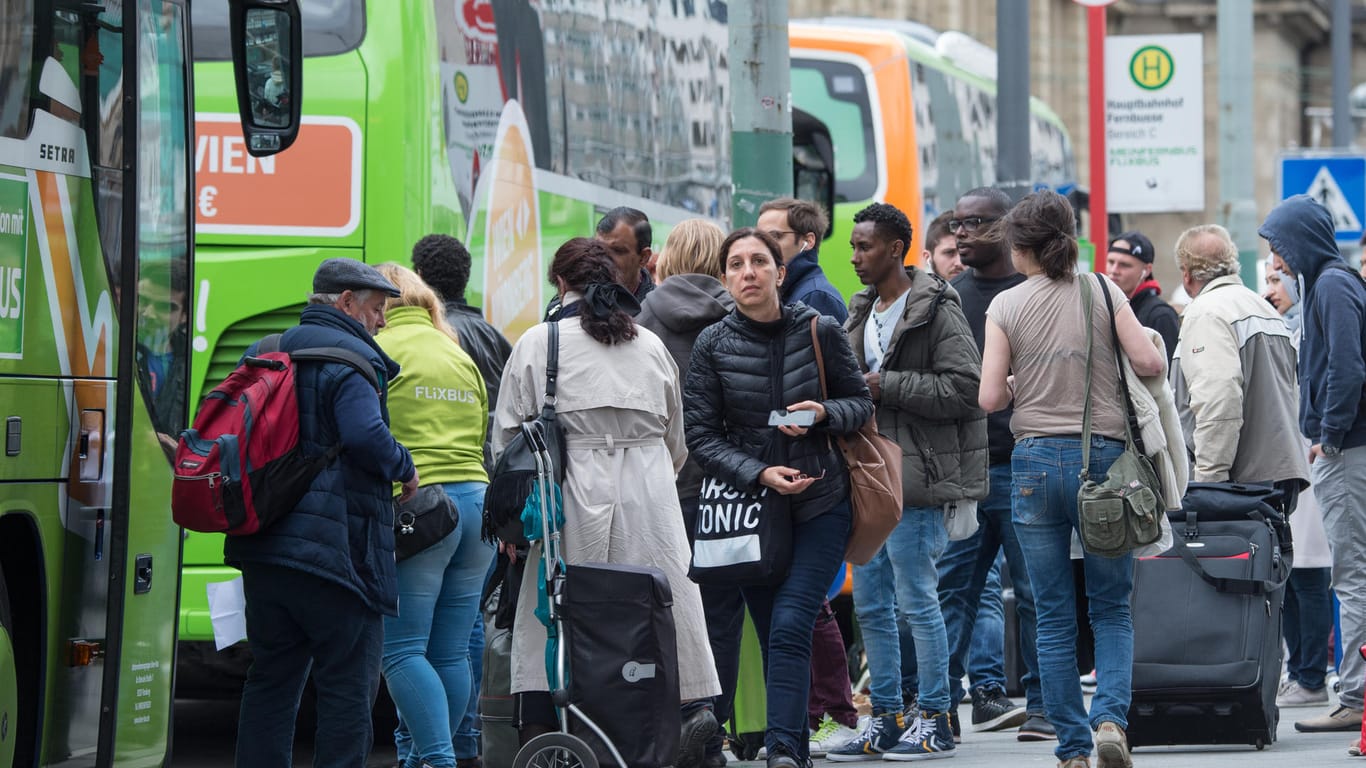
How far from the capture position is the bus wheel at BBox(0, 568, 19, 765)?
5383 millimetres

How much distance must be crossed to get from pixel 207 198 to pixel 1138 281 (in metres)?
4.59

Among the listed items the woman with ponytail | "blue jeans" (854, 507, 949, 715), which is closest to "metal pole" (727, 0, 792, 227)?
"blue jeans" (854, 507, 949, 715)

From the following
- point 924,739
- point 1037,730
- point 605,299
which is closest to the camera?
point 605,299

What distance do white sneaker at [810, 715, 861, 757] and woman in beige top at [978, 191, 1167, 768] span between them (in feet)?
4.08

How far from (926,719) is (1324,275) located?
2.45 meters

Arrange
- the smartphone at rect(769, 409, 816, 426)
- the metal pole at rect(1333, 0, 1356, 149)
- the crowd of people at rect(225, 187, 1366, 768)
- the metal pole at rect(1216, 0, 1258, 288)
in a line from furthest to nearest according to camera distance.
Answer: the metal pole at rect(1333, 0, 1356, 149) < the metal pole at rect(1216, 0, 1258, 288) < the smartphone at rect(769, 409, 816, 426) < the crowd of people at rect(225, 187, 1366, 768)

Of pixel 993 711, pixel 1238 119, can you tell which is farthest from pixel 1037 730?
pixel 1238 119

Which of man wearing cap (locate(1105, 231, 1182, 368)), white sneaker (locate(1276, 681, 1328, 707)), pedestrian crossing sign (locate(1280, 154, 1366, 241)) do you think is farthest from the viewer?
pedestrian crossing sign (locate(1280, 154, 1366, 241))

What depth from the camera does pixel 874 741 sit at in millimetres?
8172

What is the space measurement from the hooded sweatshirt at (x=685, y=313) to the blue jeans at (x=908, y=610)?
765mm

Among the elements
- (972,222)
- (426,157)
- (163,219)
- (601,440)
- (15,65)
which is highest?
(426,157)

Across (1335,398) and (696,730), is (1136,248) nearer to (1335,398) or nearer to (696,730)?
(1335,398)

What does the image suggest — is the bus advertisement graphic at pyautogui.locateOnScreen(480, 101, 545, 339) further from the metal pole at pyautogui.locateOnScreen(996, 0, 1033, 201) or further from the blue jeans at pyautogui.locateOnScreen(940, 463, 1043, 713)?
the metal pole at pyautogui.locateOnScreen(996, 0, 1033, 201)

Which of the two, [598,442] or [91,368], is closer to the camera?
[91,368]
